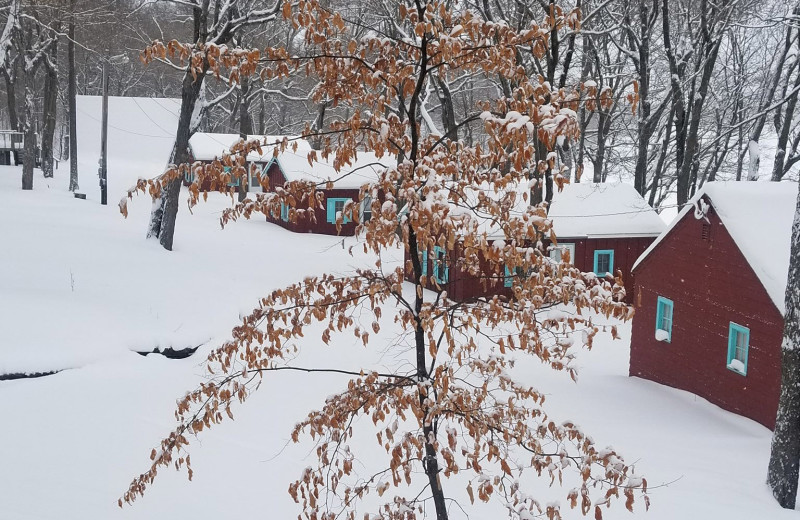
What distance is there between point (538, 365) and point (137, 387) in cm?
896

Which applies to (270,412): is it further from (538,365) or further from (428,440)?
(428,440)

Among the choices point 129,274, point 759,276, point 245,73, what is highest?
point 245,73

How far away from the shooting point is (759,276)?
13141 millimetres

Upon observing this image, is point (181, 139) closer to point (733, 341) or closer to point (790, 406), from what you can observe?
point (733, 341)

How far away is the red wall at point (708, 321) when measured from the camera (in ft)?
43.8

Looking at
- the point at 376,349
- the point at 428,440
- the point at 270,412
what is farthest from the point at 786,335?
the point at 376,349

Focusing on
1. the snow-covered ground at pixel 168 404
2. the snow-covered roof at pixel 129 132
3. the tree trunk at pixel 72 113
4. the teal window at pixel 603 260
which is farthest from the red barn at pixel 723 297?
the snow-covered roof at pixel 129 132

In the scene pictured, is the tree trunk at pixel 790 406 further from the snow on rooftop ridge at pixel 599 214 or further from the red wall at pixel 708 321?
the snow on rooftop ridge at pixel 599 214

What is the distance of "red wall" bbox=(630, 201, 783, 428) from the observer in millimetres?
13344

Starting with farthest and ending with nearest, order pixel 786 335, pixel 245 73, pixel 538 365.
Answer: pixel 538 365, pixel 786 335, pixel 245 73

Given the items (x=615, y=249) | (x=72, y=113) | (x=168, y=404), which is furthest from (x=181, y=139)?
(x=615, y=249)

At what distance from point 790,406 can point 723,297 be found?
14.8 feet

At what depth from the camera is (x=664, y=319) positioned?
16.6 m

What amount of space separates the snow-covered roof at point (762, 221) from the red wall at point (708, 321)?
31 centimetres
